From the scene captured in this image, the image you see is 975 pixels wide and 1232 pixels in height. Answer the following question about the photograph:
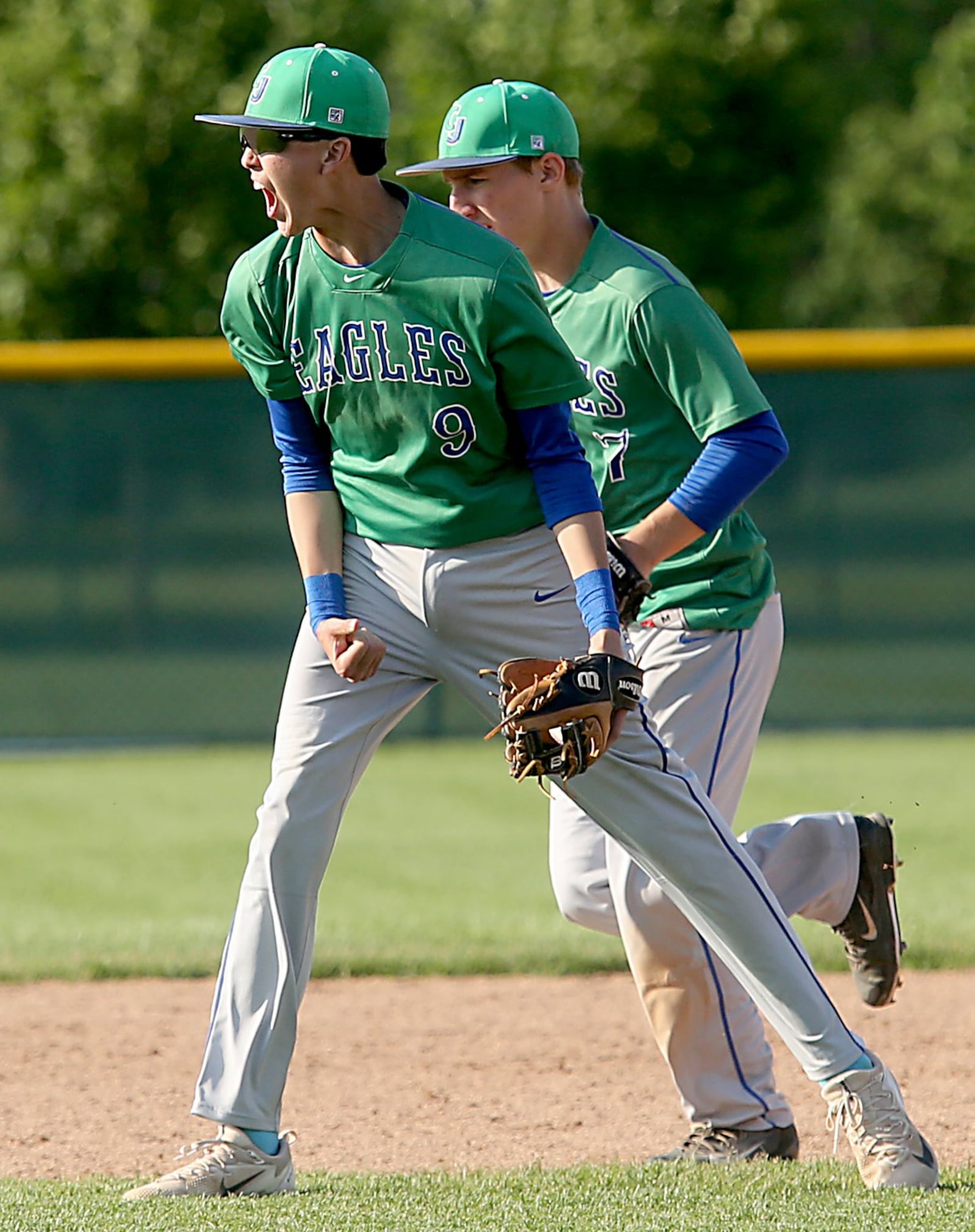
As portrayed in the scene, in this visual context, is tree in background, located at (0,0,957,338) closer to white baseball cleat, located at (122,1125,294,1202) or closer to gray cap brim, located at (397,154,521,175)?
gray cap brim, located at (397,154,521,175)

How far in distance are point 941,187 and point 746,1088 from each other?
55.3 feet

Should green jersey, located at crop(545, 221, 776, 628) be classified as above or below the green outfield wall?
above

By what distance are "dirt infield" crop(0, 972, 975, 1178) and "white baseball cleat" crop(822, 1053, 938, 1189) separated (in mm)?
429

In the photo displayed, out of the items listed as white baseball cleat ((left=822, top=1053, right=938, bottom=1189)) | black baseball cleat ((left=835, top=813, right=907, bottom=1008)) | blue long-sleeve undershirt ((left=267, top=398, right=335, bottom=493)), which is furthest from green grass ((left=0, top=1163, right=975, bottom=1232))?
blue long-sleeve undershirt ((left=267, top=398, right=335, bottom=493))

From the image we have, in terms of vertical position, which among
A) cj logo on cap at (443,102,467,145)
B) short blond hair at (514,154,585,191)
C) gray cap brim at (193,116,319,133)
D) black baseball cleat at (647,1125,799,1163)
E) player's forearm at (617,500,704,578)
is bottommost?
black baseball cleat at (647,1125,799,1163)

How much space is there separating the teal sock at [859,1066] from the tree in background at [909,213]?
53.2 ft

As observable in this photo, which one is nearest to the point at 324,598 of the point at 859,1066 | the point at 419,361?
the point at 419,361

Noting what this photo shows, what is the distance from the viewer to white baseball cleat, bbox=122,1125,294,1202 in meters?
2.97

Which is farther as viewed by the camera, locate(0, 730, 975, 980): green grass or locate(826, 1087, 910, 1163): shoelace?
locate(0, 730, 975, 980): green grass

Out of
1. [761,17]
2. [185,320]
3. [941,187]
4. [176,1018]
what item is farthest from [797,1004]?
[941,187]

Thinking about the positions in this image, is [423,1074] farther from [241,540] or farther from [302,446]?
[241,540]

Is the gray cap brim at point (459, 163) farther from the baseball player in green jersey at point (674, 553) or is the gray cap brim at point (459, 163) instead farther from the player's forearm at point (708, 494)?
the player's forearm at point (708, 494)

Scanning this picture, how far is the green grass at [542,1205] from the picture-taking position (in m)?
2.78

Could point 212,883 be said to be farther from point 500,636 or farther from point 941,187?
point 941,187
